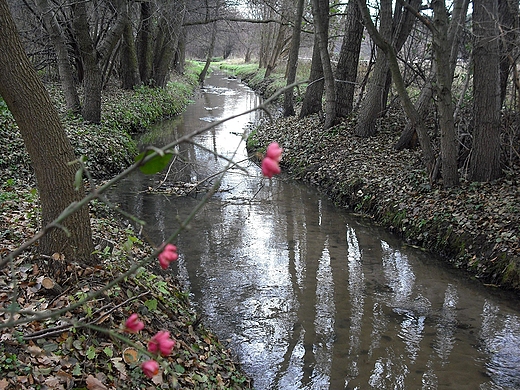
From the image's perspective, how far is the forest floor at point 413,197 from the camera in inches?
283

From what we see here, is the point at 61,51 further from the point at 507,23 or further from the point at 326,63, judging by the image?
the point at 507,23

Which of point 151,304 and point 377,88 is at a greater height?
point 377,88

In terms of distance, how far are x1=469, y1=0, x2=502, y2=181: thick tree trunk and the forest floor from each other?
350mm

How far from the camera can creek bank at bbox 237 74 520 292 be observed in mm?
7184

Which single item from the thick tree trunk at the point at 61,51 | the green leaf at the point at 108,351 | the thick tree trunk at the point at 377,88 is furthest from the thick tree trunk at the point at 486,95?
the thick tree trunk at the point at 61,51

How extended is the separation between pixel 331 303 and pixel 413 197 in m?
3.58

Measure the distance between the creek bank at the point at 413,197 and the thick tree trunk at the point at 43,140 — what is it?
5.73m

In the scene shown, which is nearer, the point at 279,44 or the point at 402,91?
the point at 402,91

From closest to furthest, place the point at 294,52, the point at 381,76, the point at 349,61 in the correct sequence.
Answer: the point at 381,76, the point at 349,61, the point at 294,52

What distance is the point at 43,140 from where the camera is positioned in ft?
13.9

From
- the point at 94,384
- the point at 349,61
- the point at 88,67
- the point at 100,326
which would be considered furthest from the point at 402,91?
the point at 88,67

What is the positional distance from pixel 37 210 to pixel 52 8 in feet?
22.4

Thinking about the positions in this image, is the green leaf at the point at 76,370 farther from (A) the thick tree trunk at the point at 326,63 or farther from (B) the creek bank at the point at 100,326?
(A) the thick tree trunk at the point at 326,63

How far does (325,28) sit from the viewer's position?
46.8 feet
